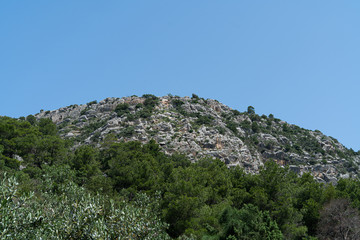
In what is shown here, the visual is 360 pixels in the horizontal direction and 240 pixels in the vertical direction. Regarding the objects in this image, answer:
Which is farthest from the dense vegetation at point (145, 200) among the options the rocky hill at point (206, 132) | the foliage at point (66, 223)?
the rocky hill at point (206, 132)

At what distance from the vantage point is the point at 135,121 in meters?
91.8

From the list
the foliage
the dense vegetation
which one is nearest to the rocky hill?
the dense vegetation

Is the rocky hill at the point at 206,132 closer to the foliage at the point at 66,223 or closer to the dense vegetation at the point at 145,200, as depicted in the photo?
the dense vegetation at the point at 145,200

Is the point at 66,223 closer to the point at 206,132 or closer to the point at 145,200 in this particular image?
the point at 145,200

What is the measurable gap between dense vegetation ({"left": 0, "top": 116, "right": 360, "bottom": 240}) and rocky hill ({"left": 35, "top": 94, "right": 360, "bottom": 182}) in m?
21.2

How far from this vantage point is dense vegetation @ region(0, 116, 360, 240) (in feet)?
55.3

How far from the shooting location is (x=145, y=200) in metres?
26.0

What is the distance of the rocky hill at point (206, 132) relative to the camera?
3194 inches

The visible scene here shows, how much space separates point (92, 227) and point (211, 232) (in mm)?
16773

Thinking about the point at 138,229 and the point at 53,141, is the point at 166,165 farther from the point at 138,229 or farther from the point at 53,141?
the point at 138,229

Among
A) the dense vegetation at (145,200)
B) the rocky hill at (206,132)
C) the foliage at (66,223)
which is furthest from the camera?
the rocky hill at (206,132)

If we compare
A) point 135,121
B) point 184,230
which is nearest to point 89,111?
point 135,121


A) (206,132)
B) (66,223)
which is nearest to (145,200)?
(66,223)

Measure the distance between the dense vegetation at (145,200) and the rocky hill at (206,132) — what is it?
69.6 ft
